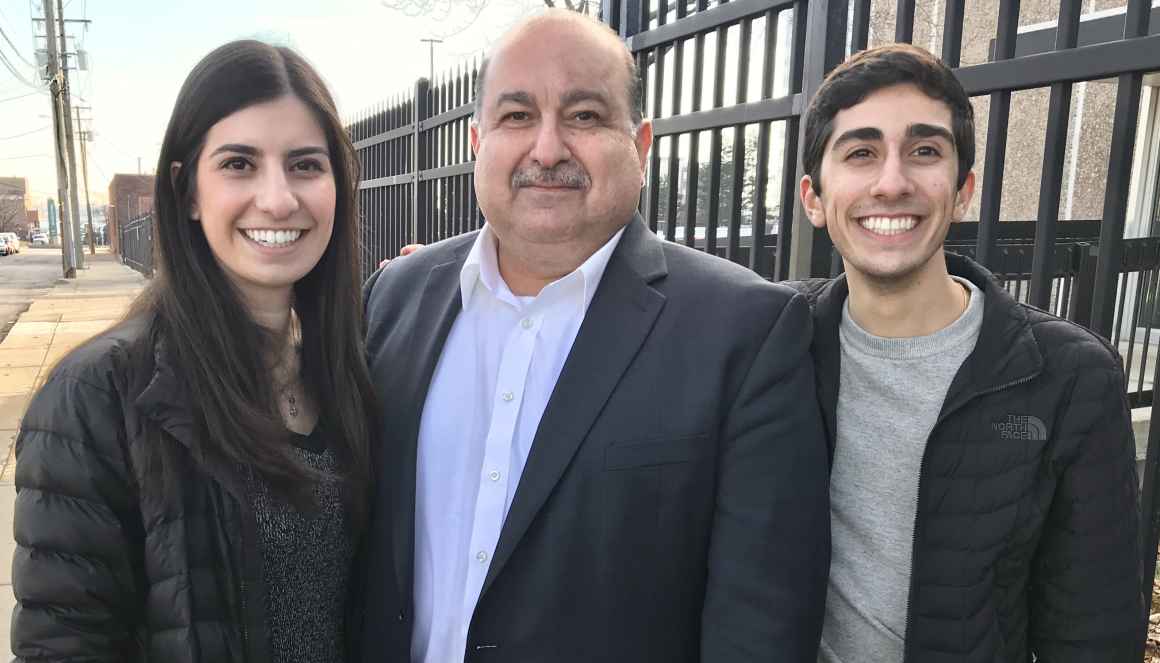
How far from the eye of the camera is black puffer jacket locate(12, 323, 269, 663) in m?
1.57

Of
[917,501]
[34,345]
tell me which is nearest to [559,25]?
[917,501]

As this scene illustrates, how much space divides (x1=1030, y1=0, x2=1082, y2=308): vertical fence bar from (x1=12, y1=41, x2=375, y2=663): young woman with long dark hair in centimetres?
175

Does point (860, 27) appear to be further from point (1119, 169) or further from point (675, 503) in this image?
point (675, 503)

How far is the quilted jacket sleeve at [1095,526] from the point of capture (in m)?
1.61

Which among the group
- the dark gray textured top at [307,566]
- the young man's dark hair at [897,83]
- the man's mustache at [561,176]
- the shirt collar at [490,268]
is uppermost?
the young man's dark hair at [897,83]

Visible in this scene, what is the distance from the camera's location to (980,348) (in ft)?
5.64

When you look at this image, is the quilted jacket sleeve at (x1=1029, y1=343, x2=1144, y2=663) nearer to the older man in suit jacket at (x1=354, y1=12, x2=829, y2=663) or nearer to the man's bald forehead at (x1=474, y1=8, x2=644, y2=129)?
the older man in suit jacket at (x1=354, y1=12, x2=829, y2=663)

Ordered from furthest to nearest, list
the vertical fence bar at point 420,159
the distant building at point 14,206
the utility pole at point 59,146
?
the distant building at point 14,206, the utility pole at point 59,146, the vertical fence bar at point 420,159

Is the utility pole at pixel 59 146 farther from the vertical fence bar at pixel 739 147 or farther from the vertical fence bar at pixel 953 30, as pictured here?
the vertical fence bar at pixel 953 30

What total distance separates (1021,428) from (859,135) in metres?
0.72

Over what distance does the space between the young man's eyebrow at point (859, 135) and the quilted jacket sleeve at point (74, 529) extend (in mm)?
1682

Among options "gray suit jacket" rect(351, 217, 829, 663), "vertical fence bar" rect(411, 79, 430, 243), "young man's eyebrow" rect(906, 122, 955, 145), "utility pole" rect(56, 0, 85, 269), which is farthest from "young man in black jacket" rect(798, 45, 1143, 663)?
"utility pole" rect(56, 0, 85, 269)

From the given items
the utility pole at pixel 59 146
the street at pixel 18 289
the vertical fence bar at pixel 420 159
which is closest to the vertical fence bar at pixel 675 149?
the vertical fence bar at pixel 420 159

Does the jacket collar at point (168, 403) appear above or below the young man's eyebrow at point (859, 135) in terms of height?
below
